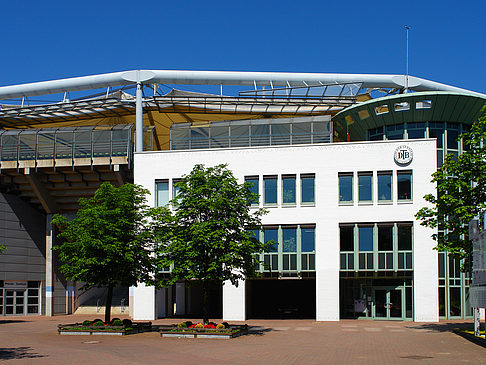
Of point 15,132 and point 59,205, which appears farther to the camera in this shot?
point 59,205

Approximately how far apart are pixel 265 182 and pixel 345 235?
20.5ft

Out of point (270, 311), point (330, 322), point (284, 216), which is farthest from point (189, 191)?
point (270, 311)

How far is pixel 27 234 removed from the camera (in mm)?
49844

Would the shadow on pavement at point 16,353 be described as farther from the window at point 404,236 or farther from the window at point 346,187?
the window at point 404,236

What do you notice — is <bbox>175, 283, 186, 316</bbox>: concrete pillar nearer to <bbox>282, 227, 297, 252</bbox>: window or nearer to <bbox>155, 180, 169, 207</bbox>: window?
<bbox>155, 180, 169, 207</bbox>: window

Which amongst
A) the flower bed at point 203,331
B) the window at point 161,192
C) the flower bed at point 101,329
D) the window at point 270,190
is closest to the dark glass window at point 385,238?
the window at point 270,190

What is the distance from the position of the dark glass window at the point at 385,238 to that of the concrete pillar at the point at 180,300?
16.1 metres

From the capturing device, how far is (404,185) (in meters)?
37.6

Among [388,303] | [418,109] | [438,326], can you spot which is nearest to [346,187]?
[418,109]

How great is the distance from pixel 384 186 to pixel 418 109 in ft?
18.2

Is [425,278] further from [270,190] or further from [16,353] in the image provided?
[16,353]

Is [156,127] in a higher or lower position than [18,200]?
higher

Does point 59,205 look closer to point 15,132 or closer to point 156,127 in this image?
point 15,132

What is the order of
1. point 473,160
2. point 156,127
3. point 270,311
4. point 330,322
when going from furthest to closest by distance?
1. point 156,127
2. point 270,311
3. point 330,322
4. point 473,160
